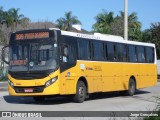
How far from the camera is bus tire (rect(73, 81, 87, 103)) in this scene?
18.7m

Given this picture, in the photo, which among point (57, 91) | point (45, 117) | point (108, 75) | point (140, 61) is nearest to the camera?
point (45, 117)

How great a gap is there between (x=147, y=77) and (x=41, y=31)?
982cm

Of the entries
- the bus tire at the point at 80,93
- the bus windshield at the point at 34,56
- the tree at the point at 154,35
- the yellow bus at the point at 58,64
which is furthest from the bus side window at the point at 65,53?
the tree at the point at 154,35

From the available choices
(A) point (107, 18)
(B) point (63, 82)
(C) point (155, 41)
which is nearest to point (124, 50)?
(B) point (63, 82)

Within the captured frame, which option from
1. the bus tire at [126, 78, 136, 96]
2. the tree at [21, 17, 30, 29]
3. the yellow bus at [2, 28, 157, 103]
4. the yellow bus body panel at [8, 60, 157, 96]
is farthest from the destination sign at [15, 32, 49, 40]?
the tree at [21, 17, 30, 29]

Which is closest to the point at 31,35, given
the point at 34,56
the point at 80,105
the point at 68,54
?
the point at 34,56

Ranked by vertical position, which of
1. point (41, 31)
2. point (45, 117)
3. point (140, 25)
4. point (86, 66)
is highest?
point (140, 25)

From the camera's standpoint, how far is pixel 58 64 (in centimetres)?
1764

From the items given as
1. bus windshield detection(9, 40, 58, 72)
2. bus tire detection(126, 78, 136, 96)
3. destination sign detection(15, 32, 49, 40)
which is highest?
destination sign detection(15, 32, 49, 40)

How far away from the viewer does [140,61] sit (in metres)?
25.2

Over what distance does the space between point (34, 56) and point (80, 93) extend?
262 cm

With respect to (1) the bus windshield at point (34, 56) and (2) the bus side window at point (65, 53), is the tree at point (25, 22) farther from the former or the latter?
(2) the bus side window at point (65, 53)

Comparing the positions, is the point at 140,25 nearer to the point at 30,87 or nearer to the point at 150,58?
the point at 150,58

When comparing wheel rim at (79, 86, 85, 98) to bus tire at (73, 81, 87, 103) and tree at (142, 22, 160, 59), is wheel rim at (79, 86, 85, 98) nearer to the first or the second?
bus tire at (73, 81, 87, 103)
